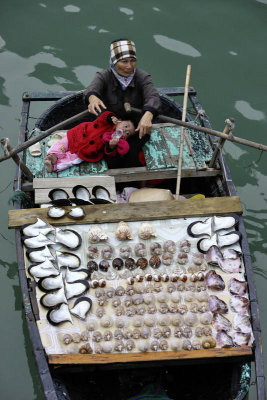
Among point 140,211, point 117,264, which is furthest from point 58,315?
point 140,211

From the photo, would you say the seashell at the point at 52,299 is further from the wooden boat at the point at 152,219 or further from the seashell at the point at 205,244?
the seashell at the point at 205,244

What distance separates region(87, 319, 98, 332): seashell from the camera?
4074 millimetres

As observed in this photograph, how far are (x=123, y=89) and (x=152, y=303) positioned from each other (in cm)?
270

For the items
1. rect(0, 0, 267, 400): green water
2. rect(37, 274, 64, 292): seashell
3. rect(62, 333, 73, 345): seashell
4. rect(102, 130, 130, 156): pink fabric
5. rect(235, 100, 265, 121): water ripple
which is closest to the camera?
rect(62, 333, 73, 345): seashell

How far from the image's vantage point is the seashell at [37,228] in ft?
15.1

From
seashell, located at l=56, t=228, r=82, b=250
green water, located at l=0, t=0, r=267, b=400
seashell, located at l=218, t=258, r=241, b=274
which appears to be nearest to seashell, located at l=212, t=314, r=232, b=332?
seashell, located at l=218, t=258, r=241, b=274

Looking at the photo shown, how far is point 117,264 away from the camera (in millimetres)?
4492

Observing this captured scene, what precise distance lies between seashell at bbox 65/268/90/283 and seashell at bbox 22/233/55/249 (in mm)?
379

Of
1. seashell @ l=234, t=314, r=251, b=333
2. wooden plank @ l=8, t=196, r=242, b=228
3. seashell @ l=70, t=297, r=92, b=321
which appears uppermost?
wooden plank @ l=8, t=196, r=242, b=228

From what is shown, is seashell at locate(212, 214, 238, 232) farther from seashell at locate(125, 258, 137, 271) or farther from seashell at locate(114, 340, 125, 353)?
seashell at locate(114, 340, 125, 353)

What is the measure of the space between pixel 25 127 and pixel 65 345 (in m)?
3.15

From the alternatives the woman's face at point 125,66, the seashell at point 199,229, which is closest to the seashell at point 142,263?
the seashell at point 199,229

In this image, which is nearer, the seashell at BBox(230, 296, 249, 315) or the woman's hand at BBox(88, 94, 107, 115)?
the seashell at BBox(230, 296, 249, 315)

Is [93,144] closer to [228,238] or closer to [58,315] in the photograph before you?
[228,238]
